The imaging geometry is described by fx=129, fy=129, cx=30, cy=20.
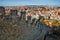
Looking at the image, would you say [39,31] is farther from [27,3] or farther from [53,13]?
[53,13]

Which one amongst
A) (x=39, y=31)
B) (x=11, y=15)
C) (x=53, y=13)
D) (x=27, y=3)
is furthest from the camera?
(x=53, y=13)

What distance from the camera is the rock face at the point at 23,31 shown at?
68.1 inches

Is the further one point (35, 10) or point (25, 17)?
point (35, 10)

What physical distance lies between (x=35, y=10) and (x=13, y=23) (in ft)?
2.34

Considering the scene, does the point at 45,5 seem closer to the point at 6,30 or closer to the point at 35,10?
the point at 35,10

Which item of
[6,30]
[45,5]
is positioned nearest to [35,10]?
[45,5]

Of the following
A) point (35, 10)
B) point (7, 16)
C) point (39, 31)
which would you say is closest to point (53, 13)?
point (35, 10)

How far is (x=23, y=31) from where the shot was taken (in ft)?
6.05

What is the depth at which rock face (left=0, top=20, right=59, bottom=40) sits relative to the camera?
173 centimetres

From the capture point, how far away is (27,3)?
2.25 metres

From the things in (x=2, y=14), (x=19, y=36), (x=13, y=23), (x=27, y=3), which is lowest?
(x=19, y=36)

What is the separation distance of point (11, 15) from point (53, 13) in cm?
104

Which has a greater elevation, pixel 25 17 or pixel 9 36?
pixel 25 17

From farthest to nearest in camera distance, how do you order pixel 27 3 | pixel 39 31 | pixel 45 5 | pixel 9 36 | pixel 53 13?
pixel 53 13 → pixel 45 5 → pixel 27 3 → pixel 39 31 → pixel 9 36
